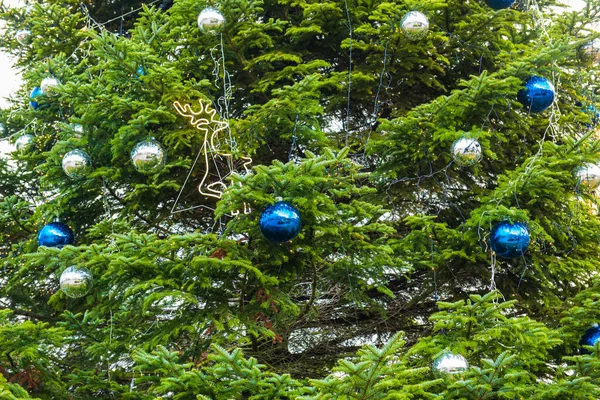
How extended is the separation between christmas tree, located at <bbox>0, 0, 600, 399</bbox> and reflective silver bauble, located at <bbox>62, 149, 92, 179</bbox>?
0.02 m

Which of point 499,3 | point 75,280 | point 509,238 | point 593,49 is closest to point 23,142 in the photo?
point 75,280

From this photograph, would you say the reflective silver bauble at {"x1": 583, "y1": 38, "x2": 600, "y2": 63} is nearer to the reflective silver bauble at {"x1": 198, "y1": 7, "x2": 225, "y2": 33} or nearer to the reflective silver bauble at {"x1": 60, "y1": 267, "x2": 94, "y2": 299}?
the reflective silver bauble at {"x1": 198, "y1": 7, "x2": 225, "y2": 33}

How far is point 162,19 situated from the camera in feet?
17.8

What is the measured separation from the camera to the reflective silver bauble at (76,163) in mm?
4172

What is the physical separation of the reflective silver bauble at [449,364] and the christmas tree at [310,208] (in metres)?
0.01

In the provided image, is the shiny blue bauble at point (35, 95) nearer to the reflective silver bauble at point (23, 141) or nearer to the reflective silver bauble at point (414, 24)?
the reflective silver bauble at point (23, 141)

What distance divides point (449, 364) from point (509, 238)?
0.85 metres

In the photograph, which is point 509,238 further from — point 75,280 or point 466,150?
point 75,280

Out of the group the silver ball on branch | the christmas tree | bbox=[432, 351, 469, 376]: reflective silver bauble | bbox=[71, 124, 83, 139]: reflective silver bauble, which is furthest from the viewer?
the silver ball on branch

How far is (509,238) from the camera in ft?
12.0

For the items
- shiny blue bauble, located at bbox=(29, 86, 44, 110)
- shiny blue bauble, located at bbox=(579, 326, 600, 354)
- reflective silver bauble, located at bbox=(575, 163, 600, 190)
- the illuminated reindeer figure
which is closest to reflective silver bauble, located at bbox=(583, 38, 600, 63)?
reflective silver bauble, located at bbox=(575, 163, 600, 190)

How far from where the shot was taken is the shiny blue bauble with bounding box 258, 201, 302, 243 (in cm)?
324

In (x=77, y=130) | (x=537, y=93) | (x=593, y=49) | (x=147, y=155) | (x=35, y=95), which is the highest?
(x=35, y=95)

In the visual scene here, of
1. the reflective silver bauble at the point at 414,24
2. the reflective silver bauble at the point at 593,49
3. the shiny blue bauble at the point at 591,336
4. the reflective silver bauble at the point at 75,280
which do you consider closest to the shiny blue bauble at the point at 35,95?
the reflective silver bauble at the point at 75,280
